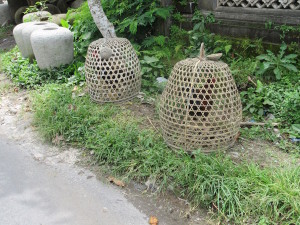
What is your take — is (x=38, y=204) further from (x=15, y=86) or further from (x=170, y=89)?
(x=15, y=86)

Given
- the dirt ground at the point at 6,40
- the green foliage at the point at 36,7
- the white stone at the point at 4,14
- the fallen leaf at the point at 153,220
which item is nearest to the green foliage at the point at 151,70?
the fallen leaf at the point at 153,220

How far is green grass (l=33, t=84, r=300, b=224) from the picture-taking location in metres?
2.47

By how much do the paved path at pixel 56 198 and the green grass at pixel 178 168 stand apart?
1.05 ft

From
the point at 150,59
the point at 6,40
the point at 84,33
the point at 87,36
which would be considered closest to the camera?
the point at 150,59

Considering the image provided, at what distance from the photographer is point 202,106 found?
308 centimetres

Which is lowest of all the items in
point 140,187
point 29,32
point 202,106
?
point 140,187

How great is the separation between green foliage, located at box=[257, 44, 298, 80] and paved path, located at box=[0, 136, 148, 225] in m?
2.80

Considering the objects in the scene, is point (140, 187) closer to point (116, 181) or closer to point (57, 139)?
point (116, 181)

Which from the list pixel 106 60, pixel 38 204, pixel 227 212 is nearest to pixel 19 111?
pixel 106 60

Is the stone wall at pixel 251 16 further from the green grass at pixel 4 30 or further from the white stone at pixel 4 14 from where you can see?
the white stone at pixel 4 14

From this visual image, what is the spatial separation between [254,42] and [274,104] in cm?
148

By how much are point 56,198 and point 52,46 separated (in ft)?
11.3

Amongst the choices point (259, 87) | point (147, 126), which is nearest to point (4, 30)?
point (147, 126)

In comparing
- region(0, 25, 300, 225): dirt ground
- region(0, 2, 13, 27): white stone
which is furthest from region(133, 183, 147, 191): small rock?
region(0, 2, 13, 27): white stone
